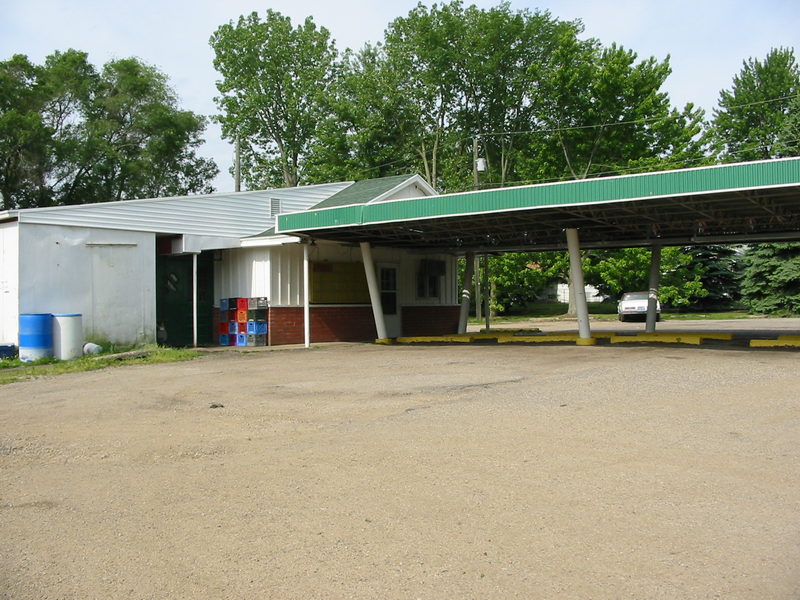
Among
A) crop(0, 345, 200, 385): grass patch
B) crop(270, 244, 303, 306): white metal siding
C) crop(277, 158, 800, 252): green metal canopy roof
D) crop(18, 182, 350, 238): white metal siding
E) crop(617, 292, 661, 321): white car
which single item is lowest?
crop(0, 345, 200, 385): grass patch

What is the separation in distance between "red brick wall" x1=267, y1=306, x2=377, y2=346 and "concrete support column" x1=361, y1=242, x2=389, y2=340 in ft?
4.49

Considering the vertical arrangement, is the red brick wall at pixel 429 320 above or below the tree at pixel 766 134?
below

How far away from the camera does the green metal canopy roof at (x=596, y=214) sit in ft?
48.1

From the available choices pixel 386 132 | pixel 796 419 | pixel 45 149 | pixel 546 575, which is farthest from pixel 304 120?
pixel 546 575

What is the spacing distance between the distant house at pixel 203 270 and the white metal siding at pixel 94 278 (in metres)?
0.03

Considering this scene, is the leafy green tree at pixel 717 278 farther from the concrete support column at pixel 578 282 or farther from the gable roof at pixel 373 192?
the concrete support column at pixel 578 282

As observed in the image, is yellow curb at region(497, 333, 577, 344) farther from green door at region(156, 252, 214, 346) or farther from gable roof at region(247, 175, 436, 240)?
green door at region(156, 252, 214, 346)

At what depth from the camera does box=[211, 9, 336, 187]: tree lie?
52.9m

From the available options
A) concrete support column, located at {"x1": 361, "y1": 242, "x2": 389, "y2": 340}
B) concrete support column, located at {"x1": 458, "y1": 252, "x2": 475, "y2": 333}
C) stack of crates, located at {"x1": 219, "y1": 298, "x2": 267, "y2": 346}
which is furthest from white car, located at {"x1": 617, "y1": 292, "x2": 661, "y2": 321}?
stack of crates, located at {"x1": 219, "y1": 298, "x2": 267, "y2": 346}

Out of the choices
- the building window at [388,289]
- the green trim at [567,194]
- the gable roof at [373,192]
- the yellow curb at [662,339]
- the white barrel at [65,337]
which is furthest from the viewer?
the building window at [388,289]

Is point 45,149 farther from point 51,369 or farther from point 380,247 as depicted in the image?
point 51,369

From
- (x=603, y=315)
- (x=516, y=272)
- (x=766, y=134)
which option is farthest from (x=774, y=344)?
(x=766, y=134)

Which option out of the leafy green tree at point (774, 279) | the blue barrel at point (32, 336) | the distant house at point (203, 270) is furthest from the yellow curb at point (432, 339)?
the leafy green tree at point (774, 279)

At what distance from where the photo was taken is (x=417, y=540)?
507 centimetres
